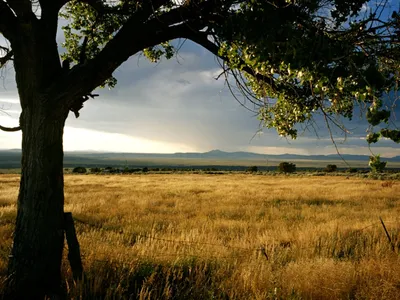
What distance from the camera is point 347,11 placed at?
3668 mm

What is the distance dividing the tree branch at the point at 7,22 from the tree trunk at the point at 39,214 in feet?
4.16

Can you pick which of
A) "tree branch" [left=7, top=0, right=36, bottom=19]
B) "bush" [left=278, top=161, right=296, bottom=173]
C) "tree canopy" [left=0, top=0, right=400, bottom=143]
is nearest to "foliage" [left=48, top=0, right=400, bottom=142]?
"tree canopy" [left=0, top=0, right=400, bottom=143]

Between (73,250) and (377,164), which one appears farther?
(73,250)

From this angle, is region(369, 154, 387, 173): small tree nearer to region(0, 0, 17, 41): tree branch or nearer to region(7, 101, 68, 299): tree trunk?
region(7, 101, 68, 299): tree trunk

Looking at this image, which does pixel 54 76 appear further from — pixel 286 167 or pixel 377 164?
Answer: pixel 286 167

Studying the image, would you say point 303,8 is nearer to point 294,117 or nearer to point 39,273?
point 294,117

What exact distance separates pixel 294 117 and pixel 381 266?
10.8 ft

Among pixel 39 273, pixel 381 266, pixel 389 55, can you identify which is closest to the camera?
pixel 389 55

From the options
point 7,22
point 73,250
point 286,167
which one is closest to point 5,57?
point 7,22

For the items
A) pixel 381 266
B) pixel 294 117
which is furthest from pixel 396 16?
pixel 381 266

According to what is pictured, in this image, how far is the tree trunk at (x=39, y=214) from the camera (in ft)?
14.9

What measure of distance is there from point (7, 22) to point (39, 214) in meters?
3.09

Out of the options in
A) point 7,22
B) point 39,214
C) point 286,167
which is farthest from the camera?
point 286,167

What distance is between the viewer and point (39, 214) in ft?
15.1
